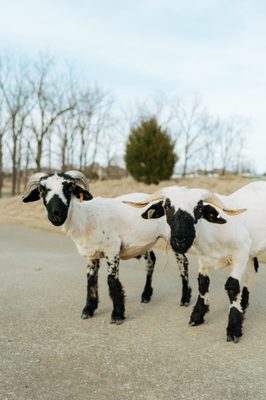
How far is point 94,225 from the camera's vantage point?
5609 mm

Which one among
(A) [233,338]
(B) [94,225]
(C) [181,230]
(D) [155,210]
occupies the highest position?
(D) [155,210]

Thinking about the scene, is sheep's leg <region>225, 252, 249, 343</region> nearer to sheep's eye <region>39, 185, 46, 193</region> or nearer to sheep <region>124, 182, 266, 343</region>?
sheep <region>124, 182, 266, 343</region>

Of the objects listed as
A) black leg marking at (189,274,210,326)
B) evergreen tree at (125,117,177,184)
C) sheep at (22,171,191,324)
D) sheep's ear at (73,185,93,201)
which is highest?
evergreen tree at (125,117,177,184)

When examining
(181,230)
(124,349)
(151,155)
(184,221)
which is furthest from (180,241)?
(151,155)

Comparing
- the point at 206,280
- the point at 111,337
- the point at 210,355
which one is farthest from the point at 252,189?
the point at 111,337

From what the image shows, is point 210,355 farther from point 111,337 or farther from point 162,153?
point 162,153

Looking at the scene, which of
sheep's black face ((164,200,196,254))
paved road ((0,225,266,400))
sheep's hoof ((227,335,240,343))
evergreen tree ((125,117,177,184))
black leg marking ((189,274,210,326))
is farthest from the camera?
evergreen tree ((125,117,177,184))

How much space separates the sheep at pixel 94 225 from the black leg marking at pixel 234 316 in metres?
1.52

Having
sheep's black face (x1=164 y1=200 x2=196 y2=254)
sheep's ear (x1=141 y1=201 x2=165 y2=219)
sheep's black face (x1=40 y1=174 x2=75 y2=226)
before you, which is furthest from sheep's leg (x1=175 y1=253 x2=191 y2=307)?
sheep's black face (x1=40 y1=174 x2=75 y2=226)

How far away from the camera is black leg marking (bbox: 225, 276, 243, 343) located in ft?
15.9

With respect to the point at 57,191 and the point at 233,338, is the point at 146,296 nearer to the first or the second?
the point at 233,338

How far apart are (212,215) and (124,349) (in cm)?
190

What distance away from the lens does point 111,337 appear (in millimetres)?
4941

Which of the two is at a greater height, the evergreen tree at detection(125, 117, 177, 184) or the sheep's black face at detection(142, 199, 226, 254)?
the evergreen tree at detection(125, 117, 177, 184)
